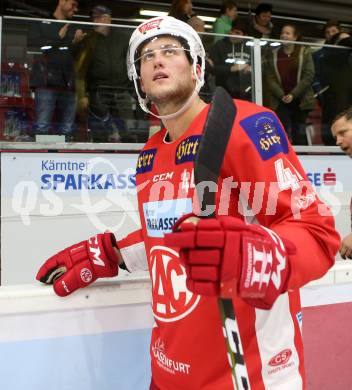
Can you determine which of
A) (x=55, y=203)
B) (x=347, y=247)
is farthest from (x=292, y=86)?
(x=347, y=247)

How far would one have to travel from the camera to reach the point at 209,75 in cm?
403

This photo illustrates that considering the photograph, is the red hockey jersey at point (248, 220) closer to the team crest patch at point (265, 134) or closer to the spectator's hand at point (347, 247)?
the team crest patch at point (265, 134)

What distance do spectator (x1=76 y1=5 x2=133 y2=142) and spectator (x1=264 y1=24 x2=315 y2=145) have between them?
1.37m

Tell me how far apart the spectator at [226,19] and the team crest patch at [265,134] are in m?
4.17

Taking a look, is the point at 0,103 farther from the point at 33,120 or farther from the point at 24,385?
the point at 24,385

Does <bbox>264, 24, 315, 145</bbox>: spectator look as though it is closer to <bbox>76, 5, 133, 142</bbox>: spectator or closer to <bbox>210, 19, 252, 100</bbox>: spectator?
<bbox>210, 19, 252, 100</bbox>: spectator

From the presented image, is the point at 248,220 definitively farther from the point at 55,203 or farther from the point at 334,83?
the point at 334,83

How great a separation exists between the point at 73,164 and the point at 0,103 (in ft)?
2.41

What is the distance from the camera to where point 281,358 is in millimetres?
1113

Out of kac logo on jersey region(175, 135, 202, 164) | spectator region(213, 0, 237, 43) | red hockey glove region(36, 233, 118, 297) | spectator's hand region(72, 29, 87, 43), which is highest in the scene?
spectator region(213, 0, 237, 43)

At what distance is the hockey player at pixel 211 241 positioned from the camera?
2.53 ft

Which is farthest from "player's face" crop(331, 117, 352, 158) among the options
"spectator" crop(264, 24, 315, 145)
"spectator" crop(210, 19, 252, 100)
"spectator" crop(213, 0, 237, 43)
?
"spectator" crop(213, 0, 237, 43)

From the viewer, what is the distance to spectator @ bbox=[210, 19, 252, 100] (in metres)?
4.40

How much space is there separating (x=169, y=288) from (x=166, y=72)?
55 centimetres
